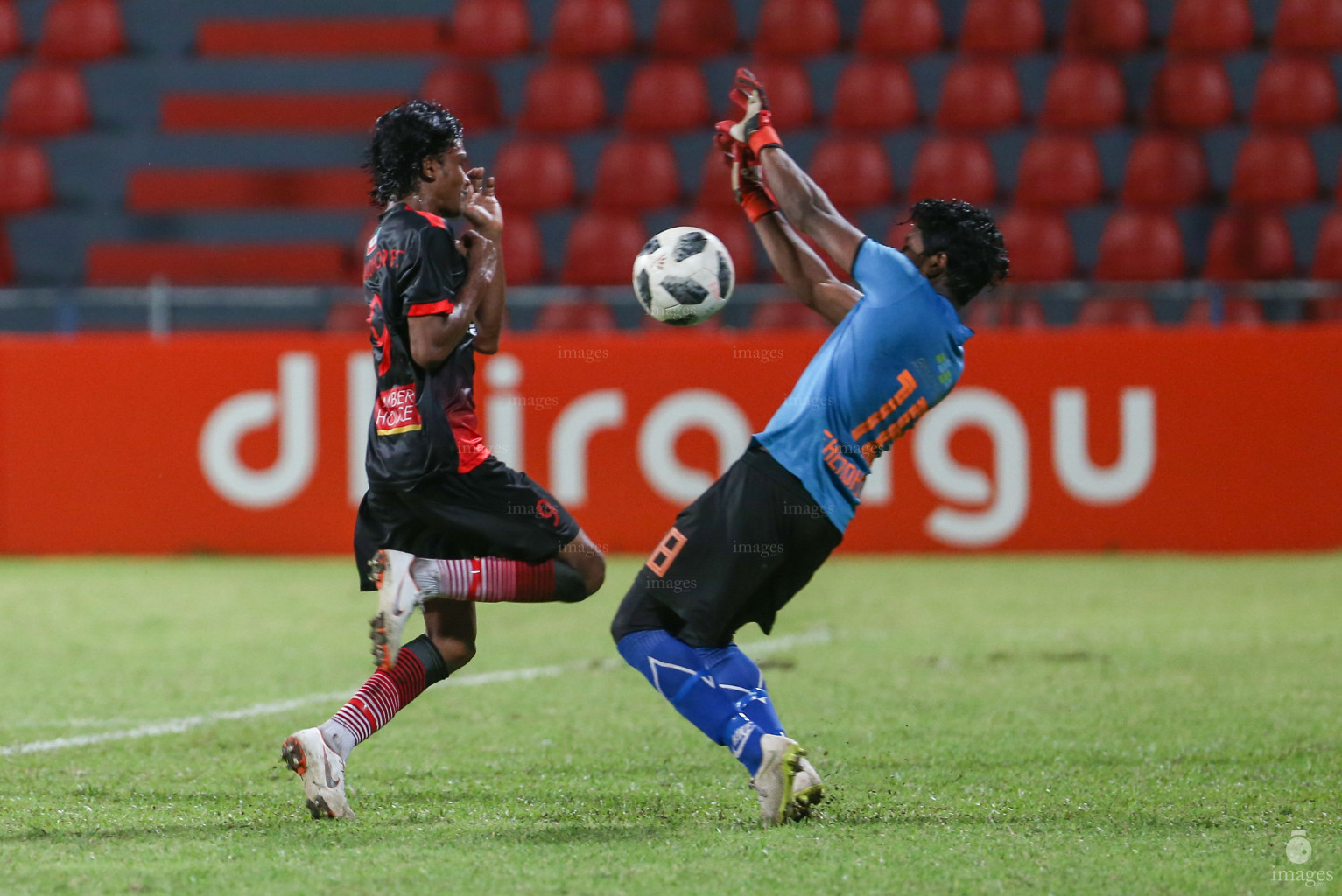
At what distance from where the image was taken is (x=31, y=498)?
34.8 feet

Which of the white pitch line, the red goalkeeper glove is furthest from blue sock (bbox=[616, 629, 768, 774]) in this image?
the white pitch line

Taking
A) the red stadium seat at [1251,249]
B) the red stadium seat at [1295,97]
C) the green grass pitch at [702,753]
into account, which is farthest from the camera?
the red stadium seat at [1295,97]

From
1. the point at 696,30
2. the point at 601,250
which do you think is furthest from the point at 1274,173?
the point at 601,250

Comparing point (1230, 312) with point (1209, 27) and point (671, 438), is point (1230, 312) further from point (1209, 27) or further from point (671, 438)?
point (1209, 27)

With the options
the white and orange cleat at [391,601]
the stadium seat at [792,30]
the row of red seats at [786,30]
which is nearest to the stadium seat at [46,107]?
the row of red seats at [786,30]

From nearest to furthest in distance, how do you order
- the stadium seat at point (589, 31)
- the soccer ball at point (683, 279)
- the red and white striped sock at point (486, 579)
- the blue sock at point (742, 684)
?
1. the blue sock at point (742, 684)
2. the red and white striped sock at point (486, 579)
3. the soccer ball at point (683, 279)
4. the stadium seat at point (589, 31)

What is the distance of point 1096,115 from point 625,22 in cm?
413

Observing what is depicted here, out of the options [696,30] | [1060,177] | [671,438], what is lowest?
[671,438]

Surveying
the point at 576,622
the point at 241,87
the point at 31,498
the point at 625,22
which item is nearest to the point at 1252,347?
the point at 576,622

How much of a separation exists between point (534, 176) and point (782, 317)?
11.8 ft

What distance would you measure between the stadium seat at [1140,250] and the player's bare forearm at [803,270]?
872 cm

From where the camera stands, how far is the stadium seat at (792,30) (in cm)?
1423

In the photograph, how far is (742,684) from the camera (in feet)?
13.7

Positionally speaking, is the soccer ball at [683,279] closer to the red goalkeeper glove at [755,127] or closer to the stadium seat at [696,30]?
the red goalkeeper glove at [755,127]
